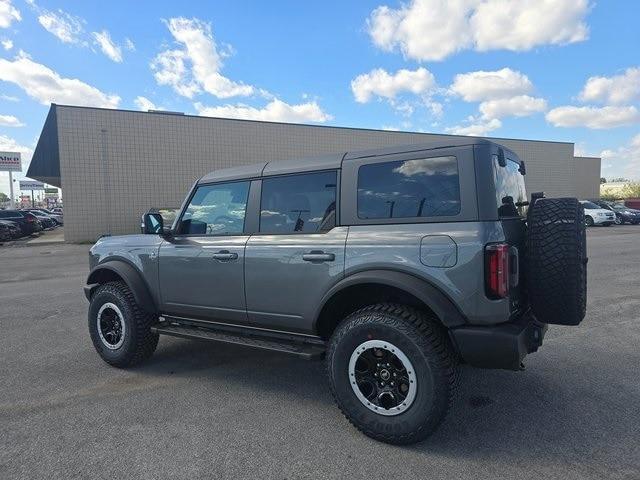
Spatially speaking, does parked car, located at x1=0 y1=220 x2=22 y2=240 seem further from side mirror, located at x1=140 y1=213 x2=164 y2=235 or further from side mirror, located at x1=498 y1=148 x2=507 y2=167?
side mirror, located at x1=498 y1=148 x2=507 y2=167

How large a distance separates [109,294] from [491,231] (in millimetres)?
3768

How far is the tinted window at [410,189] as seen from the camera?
3.08m

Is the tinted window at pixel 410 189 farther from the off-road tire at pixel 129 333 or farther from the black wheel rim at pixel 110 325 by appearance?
the black wheel rim at pixel 110 325

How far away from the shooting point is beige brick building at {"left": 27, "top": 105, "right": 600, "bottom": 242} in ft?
68.8

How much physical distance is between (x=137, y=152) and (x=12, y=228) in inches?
315

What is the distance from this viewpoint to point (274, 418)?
3.46 metres

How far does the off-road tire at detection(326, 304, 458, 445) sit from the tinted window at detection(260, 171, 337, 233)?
0.81 m

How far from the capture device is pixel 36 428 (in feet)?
10.9

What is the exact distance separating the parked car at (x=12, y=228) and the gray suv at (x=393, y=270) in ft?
77.1

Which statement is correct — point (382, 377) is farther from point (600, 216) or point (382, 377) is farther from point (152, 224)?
point (600, 216)

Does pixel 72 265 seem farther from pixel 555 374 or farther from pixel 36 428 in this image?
pixel 555 374

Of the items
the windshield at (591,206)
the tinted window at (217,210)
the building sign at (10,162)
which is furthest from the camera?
the building sign at (10,162)

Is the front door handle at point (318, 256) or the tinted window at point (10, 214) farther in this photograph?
the tinted window at point (10, 214)

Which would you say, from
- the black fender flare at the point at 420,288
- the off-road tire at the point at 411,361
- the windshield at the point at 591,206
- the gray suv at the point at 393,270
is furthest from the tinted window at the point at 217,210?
the windshield at the point at 591,206
